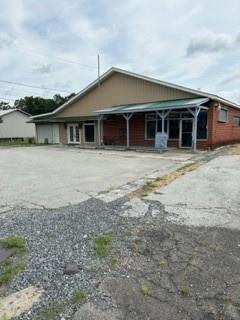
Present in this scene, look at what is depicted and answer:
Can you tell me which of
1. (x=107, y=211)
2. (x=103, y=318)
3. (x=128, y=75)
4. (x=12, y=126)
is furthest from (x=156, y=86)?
(x=12, y=126)

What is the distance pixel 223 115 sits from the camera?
17672 millimetres

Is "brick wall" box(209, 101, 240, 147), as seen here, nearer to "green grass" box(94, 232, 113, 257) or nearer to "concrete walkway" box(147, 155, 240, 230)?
"concrete walkway" box(147, 155, 240, 230)

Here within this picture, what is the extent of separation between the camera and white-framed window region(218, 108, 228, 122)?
1698cm

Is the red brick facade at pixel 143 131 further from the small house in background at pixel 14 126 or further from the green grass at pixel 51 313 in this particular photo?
the small house in background at pixel 14 126

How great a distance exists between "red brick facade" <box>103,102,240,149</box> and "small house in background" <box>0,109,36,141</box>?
2042 centimetres

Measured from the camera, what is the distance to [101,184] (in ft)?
24.6

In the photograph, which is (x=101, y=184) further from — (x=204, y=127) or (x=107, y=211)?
(x=204, y=127)

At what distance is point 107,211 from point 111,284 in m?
2.32

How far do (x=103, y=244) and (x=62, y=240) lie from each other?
1.92ft

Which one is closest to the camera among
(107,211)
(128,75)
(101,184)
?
(107,211)

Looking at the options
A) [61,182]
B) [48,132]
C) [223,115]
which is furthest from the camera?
[48,132]

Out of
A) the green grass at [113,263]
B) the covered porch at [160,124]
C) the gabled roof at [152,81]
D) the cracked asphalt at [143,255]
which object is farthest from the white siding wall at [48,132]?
the green grass at [113,263]

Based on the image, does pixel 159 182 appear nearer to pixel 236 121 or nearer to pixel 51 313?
pixel 51 313

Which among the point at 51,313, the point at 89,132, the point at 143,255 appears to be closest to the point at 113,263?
the point at 143,255
